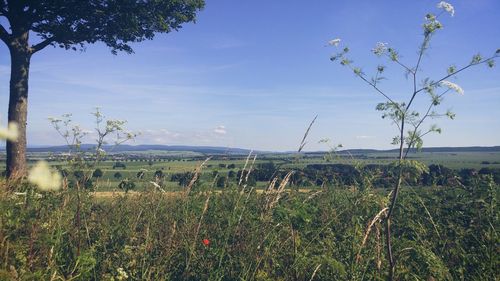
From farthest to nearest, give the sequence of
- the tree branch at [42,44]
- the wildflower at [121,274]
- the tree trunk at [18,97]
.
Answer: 1. the tree branch at [42,44]
2. the tree trunk at [18,97]
3. the wildflower at [121,274]

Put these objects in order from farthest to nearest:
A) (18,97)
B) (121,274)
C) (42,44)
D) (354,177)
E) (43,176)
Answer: (42,44)
(18,97)
(354,177)
(43,176)
(121,274)

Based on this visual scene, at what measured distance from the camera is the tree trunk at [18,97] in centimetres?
1060

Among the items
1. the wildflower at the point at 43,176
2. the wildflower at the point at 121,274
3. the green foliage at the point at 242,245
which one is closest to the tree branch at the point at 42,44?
the green foliage at the point at 242,245

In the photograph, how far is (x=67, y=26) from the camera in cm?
1227

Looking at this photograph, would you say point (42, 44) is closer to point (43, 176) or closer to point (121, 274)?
point (43, 176)

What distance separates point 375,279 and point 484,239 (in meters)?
1.29

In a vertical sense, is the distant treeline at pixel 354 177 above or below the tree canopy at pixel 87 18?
below

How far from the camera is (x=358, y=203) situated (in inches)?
188

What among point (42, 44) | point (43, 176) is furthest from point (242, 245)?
point (42, 44)

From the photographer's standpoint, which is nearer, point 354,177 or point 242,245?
point 242,245

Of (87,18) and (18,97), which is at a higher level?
(87,18)

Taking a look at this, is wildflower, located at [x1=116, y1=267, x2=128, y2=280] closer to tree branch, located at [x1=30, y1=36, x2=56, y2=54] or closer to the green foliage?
the green foliage

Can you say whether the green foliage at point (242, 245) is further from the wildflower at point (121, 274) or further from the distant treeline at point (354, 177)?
the distant treeline at point (354, 177)

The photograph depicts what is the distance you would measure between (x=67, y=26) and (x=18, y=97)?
290cm
